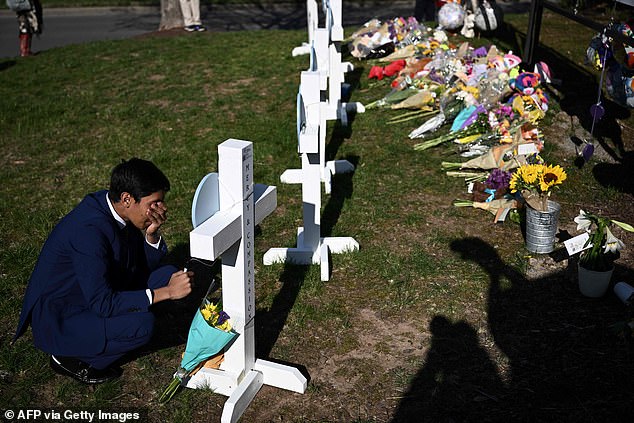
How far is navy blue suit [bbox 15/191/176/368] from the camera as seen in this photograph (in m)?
3.68

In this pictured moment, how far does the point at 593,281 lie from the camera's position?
182 inches

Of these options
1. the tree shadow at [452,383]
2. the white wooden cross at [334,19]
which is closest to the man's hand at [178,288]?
the tree shadow at [452,383]

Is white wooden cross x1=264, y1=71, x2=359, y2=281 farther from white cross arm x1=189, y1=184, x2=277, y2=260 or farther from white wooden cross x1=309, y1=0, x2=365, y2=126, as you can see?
white wooden cross x1=309, y1=0, x2=365, y2=126

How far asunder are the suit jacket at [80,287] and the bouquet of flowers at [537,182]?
9.35 feet

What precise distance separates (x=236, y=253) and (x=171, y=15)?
10875 millimetres

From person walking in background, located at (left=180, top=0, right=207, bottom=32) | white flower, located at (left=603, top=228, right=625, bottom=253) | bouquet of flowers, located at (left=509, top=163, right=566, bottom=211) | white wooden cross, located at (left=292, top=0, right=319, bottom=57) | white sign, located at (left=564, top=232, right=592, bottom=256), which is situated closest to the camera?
white flower, located at (left=603, top=228, right=625, bottom=253)

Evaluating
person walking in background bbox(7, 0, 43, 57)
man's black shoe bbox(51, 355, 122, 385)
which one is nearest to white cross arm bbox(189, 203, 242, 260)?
man's black shoe bbox(51, 355, 122, 385)

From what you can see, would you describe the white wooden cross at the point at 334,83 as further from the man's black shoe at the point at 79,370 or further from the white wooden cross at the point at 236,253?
the man's black shoe at the point at 79,370

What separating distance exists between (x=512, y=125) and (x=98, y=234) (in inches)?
187

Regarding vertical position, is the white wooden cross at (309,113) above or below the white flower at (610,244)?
above

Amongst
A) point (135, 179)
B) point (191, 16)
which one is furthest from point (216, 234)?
point (191, 16)

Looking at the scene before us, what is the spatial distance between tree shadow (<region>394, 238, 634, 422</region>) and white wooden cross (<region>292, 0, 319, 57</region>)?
2.75m

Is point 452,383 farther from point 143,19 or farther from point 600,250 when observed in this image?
point 143,19

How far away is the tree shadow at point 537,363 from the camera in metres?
3.73
